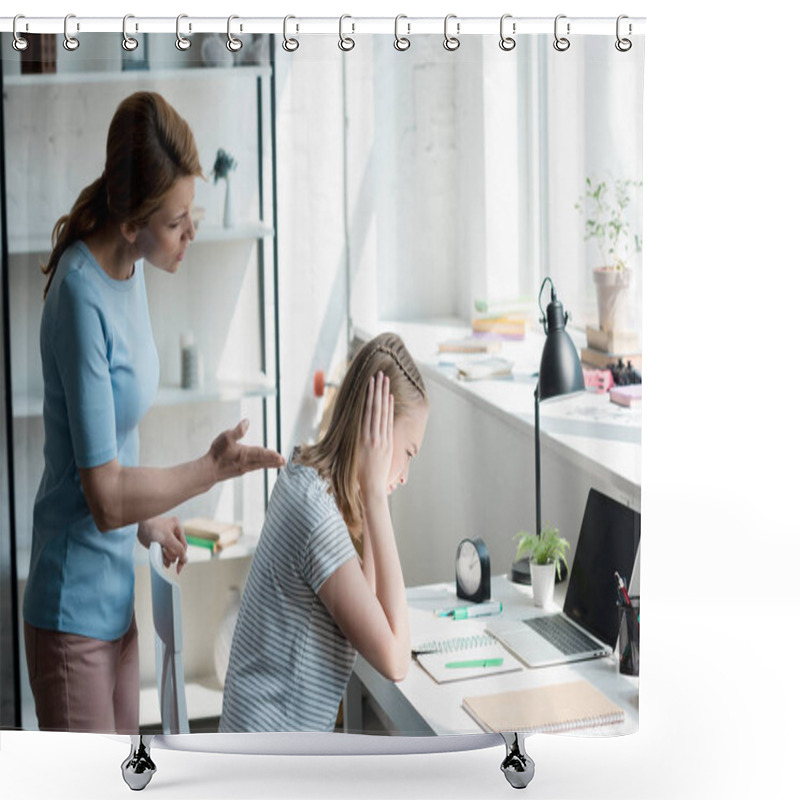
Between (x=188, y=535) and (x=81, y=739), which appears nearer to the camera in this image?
(x=188, y=535)

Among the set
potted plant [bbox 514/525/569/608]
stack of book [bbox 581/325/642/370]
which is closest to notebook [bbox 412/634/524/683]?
potted plant [bbox 514/525/569/608]

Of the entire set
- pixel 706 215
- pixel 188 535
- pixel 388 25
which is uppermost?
pixel 388 25

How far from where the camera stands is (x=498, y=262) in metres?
2.01

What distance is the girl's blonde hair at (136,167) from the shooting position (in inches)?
76.7

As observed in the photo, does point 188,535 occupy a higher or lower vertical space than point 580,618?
higher

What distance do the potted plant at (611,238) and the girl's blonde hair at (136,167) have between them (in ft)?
2.01

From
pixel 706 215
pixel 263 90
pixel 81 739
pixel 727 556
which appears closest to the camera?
pixel 263 90

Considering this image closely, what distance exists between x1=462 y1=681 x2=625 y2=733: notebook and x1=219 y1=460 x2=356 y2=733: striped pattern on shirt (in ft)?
0.78

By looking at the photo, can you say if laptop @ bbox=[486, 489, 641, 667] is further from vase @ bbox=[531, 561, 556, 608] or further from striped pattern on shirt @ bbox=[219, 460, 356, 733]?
striped pattern on shirt @ bbox=[219, 460, 356, 733]

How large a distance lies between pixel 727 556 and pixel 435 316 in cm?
145

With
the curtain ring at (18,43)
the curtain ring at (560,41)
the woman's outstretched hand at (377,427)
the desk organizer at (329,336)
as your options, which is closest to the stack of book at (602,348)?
the desk organizer at (329,336)

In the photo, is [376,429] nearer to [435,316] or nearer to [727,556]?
[435,316]

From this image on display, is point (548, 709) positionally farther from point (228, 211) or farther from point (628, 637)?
point (228, 211)

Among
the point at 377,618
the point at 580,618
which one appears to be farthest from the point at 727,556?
the point at 377,618
